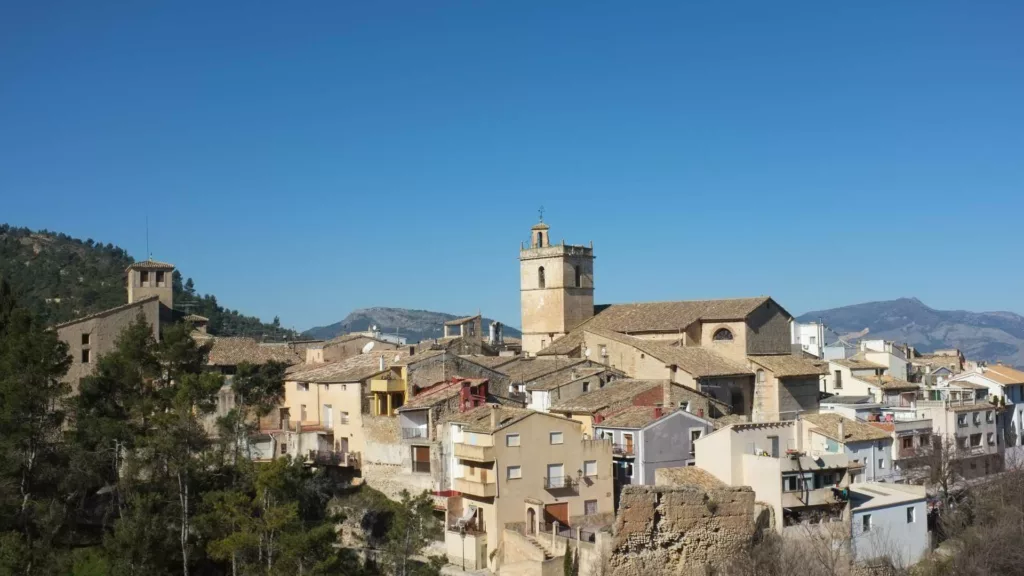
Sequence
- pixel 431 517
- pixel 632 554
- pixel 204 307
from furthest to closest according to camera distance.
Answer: pixel 204 307 → pixel 431 517 → pixel 632 554

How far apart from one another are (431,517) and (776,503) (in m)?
10.8

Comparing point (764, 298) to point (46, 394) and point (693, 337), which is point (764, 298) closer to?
point (693, 337)

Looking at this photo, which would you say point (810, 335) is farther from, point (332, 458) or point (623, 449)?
point (332, 458)

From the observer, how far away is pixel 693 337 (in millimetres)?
53812

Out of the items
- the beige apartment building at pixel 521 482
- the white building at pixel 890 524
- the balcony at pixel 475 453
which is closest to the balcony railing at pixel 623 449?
the beige apartment building at pixel 521 482

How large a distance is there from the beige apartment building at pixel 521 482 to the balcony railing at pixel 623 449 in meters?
1.05

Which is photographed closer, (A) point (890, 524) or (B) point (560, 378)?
(A) point (890, 524)

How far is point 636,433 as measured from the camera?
1421 inches

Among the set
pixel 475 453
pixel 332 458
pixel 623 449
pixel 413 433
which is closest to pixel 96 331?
pixel 332 458

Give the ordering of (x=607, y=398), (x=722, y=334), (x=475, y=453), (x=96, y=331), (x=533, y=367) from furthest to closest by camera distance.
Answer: (x=722, y=334) → (x=533, y=367) → (x=96, y=331) → (x=607, y=398) → (x=475, y=453)

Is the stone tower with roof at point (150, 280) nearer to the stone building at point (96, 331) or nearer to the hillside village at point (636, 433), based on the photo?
the hillside village at point (636, 433)

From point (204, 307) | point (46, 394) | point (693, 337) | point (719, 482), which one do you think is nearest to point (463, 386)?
point (719, 482)

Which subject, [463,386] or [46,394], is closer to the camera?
[46,394]

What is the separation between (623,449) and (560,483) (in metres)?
3.25
